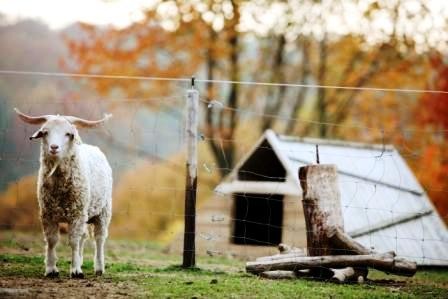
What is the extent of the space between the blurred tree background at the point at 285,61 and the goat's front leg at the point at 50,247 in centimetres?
876

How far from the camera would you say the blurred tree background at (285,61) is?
1695cm

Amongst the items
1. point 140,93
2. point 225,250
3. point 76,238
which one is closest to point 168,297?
point 76,238

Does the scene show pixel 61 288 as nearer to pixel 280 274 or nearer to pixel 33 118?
pixel 33 118

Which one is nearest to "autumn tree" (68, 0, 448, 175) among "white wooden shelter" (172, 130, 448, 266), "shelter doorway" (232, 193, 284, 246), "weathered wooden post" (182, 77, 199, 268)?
"shelter doorway" (232, 193, 284, 246)

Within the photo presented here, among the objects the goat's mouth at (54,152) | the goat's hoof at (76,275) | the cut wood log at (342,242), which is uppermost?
the goat's mouth at (54,152)

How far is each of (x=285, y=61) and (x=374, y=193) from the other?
29.6 feet

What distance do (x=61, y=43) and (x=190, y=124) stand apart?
18.7 meters

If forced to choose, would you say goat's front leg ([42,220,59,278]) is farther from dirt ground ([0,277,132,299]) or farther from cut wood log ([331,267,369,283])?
cut wood log ([331,267,369,283])

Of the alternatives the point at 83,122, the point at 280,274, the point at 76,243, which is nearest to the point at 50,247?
the point at 76,243

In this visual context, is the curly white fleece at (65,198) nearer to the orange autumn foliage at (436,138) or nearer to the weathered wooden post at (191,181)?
the weathered wooden post at (191,181)

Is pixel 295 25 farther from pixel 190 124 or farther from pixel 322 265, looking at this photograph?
pixel 322 265

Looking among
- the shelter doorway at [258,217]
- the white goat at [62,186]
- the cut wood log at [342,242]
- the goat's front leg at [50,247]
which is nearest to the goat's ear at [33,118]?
the white goat at [62,186]

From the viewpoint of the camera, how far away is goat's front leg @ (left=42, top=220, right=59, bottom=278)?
7133mm

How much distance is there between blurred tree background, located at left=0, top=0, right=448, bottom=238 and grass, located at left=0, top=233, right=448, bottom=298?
24.6ft
